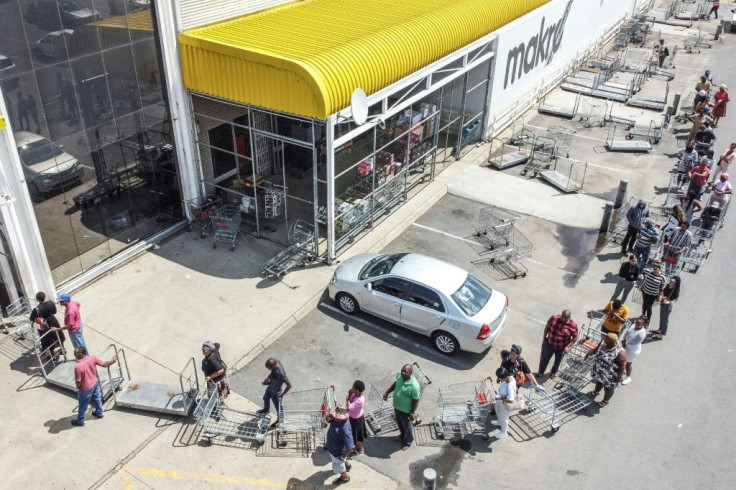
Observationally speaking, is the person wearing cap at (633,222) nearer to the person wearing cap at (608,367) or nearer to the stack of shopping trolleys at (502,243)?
the stack of shopping trolleys at (502,243)

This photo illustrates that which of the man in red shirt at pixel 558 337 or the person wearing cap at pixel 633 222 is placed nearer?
the man in red shirt at pixel 558 337

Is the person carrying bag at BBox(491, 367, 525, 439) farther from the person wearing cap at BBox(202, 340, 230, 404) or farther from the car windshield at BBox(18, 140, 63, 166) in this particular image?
the car windshield at BBox(18, 140, 63, 166)

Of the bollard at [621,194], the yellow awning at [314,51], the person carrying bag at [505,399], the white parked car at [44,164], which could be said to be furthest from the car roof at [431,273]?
the white parked car at [44,164]

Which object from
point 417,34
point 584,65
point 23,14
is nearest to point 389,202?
point 417,34

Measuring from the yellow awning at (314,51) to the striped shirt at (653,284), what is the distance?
7421mm

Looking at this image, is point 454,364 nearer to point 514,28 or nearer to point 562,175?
point 562,175

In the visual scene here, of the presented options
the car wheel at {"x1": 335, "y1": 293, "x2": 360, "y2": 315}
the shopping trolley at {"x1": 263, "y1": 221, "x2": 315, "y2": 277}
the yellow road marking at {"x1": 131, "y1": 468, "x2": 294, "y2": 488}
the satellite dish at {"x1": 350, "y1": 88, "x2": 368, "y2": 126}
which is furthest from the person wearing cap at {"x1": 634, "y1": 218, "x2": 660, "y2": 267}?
the yellow road marking at {"x1": 131, "y1": 468, "x2": 294, "y2": 488}

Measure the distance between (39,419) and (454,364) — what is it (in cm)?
755

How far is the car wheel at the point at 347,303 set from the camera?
44.2ft

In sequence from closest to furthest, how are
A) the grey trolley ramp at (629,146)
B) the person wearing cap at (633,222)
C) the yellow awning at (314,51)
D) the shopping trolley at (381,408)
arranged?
the shopping trolley at (381,408), the yellow awning at (314,51), the person wearing cap at (633,222), the grey trolley ramp at (629,146)

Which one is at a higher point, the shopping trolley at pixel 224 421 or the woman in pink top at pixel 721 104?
the woman in pink top at pixel 721 104

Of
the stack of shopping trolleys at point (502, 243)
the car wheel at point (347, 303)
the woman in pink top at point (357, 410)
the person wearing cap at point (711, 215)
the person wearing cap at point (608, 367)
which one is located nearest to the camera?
the woman in pink top at point (357, 410)

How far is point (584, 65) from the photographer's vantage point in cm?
2995

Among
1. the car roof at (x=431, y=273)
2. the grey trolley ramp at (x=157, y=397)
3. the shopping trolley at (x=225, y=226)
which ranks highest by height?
the car roof at (x=431, y=273)
